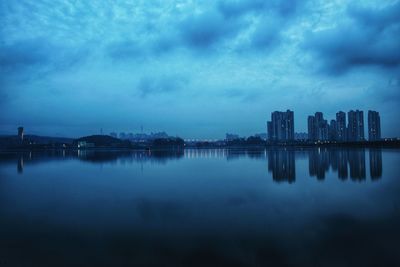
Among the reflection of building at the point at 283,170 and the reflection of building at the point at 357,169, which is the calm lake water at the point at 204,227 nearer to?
the reflection of building at the point at 283,170

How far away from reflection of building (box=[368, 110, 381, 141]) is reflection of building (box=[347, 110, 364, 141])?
26.4ft

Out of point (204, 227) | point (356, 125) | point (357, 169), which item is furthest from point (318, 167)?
point (356, 125)

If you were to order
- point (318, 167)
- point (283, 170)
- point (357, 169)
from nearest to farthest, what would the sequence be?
point (357, 169) → point (283, 170) → point (318, 167)

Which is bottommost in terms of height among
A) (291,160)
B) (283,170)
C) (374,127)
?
(291,160)

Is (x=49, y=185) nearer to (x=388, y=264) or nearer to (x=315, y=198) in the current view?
(x=315, y=198)

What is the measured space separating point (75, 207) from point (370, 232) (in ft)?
33.9

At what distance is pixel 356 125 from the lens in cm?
18588

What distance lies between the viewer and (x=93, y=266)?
616cm

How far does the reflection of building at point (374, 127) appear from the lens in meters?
188

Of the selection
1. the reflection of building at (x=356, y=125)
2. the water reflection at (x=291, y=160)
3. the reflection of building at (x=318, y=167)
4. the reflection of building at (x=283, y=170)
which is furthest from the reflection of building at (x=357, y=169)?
the reflection of building at (x=356, y=125)

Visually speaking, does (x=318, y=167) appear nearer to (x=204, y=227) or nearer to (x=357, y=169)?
(x=357, y=169)

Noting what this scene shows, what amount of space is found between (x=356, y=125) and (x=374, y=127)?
13.1m

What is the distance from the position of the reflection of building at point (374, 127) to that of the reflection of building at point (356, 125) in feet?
26.4

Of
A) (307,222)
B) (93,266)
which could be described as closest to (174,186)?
(307,222)
